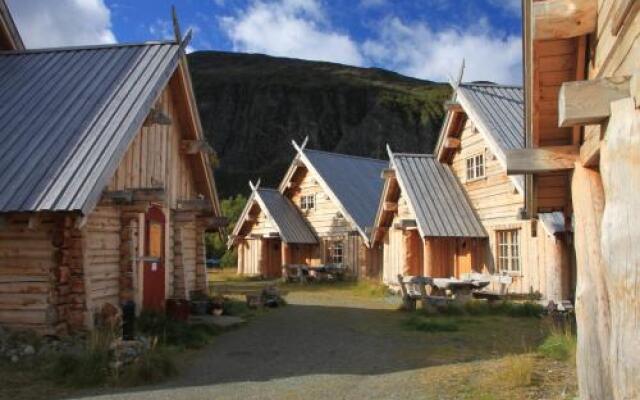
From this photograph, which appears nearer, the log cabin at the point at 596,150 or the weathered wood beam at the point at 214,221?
the log cabin at the point at 596,150

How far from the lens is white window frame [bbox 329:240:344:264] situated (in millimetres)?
28666

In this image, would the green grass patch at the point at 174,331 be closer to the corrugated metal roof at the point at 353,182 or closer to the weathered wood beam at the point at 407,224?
the weathered wood beam at the point at 407,224

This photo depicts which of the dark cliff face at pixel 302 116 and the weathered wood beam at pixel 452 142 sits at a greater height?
the dark cliff face at pixel 302 116

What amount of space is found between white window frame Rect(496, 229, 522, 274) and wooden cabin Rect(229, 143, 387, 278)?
7910 millimetres

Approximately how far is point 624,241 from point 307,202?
27.3 meters

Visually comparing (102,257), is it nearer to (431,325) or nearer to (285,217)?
(431,325)

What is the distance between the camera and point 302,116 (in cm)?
9369

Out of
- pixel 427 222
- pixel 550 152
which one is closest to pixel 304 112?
pixel 427 222

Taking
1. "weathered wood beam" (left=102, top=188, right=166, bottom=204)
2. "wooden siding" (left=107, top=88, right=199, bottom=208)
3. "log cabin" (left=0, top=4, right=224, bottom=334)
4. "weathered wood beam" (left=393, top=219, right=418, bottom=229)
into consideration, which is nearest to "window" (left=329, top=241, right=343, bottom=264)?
"weathered wood beam" (left=393, top=219, right=418, bottom=229)

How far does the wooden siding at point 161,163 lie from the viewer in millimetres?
13445

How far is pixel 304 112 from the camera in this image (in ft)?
310

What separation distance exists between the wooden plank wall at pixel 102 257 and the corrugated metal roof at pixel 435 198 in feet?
31.1

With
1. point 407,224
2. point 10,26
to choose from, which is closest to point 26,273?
point 10,26

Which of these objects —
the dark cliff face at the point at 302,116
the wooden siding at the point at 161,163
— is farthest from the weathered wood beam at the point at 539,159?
the dark cliff face at the point at 302,116
